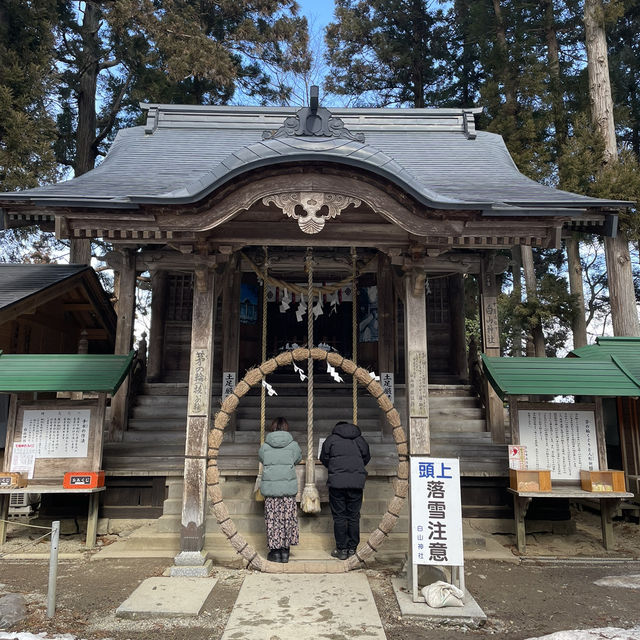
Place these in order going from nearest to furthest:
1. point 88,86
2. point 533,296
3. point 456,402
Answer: point 456,402
point 533,296
point 88,86

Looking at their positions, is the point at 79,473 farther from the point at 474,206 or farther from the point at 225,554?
the point at 474,206

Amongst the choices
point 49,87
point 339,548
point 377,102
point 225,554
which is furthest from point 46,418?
point 377,102

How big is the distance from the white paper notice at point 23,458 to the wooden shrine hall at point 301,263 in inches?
45.1

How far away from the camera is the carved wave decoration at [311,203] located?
578 cm

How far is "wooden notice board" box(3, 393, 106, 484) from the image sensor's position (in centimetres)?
704

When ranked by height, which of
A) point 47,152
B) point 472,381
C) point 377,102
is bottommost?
point 472,381

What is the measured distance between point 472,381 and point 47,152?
1254 cm

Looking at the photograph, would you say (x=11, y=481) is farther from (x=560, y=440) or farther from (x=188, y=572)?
(x=560, y=440)

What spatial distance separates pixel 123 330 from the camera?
30.8ft

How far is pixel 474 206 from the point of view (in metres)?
5.60

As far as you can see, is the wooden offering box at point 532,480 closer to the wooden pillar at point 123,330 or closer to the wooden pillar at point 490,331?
the wooden pillar at point 490,331

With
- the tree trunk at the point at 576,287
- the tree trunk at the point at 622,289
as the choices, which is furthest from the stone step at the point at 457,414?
the tree trunk at the point at 576,287

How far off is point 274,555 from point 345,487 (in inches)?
46.9

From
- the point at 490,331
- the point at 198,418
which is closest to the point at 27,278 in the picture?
the point at 198,418
